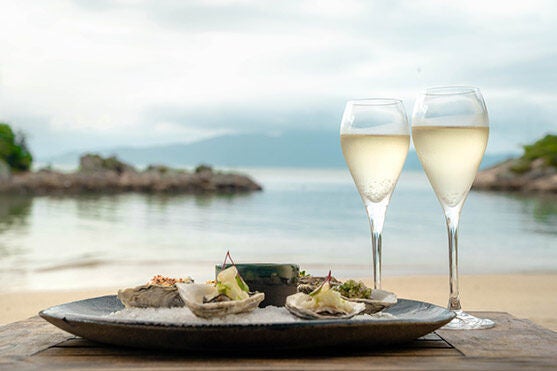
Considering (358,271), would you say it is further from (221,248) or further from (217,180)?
(217,180)

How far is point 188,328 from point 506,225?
19955 mm

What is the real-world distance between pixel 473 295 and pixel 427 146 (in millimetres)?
6579

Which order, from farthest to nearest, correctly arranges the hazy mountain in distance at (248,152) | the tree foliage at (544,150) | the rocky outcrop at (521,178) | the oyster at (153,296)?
the hazy mountain in distance at (248,152), the tree foliage at (544,150), the rocky outcrop at (521,178), the oyster at (153,296)

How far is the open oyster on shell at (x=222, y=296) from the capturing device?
137cm

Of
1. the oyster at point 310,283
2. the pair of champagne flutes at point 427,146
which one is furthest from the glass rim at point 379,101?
the oyster at point 310,283

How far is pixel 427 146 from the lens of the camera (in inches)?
71.3

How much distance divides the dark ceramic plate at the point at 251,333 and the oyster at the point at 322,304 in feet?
0.21

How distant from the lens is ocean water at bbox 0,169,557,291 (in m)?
11.6

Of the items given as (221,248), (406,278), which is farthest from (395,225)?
(406,278)

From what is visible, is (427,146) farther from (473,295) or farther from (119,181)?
(119,181)

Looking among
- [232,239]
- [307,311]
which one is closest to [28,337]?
[307,311]

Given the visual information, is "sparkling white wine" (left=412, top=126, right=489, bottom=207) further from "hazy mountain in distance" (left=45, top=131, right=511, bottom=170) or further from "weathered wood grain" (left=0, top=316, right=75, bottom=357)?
"hazy mountain in distance" (left=45, top=131, right=511, bottom=170)

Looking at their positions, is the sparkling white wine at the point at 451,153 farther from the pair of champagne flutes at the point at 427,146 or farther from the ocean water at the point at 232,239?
the ocean water at the point at 232,239

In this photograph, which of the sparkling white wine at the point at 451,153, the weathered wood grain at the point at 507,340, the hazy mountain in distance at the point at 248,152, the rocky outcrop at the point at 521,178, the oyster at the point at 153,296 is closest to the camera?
the weathered wood grain at the point at 507,340
